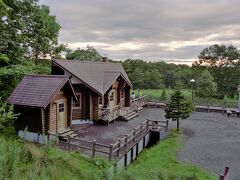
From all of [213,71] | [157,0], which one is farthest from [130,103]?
[213,71]

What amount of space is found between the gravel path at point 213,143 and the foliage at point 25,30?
12.8m

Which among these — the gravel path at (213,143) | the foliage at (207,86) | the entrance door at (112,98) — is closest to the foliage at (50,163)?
the gravel path at (213,143)

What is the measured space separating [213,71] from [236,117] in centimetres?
2527

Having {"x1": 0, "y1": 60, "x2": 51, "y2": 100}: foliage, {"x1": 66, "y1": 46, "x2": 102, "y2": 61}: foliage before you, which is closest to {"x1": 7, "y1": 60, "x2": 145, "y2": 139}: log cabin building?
{"x1": 0, "y1": 60, "x2": 51, "y2": 100}: foliage

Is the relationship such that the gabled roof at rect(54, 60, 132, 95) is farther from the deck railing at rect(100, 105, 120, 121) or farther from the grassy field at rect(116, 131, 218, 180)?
the grassy field at rect(116, 131, 218, 180)

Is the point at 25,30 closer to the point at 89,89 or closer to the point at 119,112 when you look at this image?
the point at 89,89

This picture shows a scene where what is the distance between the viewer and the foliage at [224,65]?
1726 inches

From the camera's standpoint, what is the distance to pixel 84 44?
5038 cm

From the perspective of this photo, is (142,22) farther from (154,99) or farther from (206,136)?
(206,136)

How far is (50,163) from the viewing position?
374 inches

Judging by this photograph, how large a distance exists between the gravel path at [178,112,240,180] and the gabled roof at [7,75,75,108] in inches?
292

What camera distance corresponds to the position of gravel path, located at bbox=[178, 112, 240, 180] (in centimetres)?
1189

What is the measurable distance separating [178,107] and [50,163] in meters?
10.3

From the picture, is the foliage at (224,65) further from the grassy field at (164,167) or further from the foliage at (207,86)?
the grassy field at (164,167)
